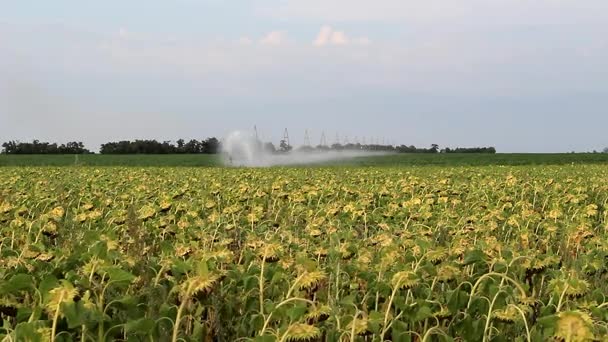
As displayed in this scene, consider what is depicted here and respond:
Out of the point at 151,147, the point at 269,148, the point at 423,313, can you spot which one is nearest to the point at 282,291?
the point at 423,313

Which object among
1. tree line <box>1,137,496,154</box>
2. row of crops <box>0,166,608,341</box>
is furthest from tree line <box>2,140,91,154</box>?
row of crops <box>0,166,608,341</box>

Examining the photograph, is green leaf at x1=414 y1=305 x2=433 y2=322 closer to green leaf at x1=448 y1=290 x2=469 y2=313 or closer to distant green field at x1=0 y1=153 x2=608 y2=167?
green leaf at x1=448 y1=290 x2=469 y2=313

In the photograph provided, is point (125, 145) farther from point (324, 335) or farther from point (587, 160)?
point (324, 335)

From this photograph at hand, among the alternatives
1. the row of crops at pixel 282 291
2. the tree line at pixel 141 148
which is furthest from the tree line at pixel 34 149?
the row of crops at pixel 282 291

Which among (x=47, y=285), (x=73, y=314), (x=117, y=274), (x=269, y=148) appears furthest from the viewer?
(x=269, y=148)

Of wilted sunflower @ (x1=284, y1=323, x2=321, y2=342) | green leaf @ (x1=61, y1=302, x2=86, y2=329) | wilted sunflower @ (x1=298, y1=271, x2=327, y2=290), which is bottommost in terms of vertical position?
wilted sunflower @ (x1=284, y1=323, x2=321, y2=342)

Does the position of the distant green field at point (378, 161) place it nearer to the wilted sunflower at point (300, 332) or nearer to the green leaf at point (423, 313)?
the green leaf at point (423, 313)

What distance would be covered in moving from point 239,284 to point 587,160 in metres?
57.9

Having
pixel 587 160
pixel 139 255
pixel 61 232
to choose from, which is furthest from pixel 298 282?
pixel 587 160

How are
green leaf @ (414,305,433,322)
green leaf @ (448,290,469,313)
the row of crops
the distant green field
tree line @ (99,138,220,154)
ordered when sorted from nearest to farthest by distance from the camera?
the row of crops → green leaf @ (414,305,433,322) → green leaf @ (448,290,469,313) → the distant green field → tree line @ (99,138,220,154)

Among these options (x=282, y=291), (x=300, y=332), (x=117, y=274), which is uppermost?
(x=117, y=274)

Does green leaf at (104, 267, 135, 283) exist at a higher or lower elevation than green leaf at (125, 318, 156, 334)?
higher

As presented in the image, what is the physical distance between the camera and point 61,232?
472 cm

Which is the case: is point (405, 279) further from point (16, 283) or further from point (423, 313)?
point (16, 283)
